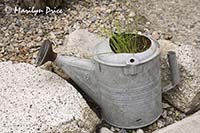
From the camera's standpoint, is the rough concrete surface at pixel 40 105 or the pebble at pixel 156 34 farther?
the pebble at pixel 156 34

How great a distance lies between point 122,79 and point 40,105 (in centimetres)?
37

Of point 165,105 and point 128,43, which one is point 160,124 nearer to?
point 165,105

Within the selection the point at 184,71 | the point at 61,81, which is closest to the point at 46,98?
the point at 61,81

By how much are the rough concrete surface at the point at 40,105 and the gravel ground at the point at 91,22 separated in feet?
1.36

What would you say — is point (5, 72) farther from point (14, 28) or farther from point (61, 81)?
point (14, 28)

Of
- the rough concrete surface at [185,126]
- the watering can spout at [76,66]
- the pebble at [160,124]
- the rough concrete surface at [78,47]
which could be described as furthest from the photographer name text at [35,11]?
the rough concrete surface at [185,126]

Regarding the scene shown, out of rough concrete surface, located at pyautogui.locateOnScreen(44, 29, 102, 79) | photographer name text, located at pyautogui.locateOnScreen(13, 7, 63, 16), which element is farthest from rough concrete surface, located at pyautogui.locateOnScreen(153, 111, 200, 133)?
photographer name text, located at pyautogui.locateOnScreen(13, 7, 63, 16)

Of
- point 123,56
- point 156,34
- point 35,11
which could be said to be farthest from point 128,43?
point 35,11

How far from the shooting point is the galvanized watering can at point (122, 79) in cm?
198

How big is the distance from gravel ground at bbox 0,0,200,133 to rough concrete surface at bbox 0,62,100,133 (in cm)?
41

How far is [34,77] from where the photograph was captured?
2.17 meters

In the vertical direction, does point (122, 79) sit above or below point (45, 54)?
below

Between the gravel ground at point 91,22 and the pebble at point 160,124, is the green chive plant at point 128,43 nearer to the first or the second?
the pebble at point 160,124

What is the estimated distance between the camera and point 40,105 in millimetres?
2002
